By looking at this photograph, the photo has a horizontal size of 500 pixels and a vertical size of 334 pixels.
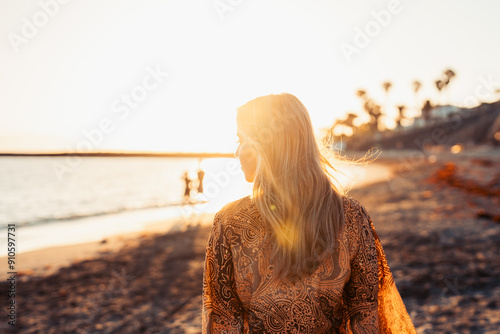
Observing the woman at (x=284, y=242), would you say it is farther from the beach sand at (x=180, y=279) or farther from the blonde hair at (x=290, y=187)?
the beach sand at (x=180, y=279)

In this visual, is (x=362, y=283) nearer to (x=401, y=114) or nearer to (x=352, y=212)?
(x=352, y=212)

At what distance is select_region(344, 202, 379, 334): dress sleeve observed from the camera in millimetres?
1709

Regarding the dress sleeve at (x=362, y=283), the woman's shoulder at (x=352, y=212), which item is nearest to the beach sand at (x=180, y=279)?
the dress sleeve at (x=362, y=283)

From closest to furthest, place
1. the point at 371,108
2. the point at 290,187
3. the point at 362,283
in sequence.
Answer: the point at 290,187 < the point at 362,283 < the point at 371,108

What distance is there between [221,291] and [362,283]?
2.08 feet

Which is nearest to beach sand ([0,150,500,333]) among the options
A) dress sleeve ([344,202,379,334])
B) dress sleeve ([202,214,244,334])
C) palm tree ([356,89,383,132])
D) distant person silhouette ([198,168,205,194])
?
distant person silhouette ([198,168,205,194])

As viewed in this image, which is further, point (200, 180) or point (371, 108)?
point (371, 108)

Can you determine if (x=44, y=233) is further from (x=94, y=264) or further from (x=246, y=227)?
(x=246, y=227)

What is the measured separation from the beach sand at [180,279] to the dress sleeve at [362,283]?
441 centimetres

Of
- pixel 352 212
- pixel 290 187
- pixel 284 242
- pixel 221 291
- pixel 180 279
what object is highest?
pixel 290 187

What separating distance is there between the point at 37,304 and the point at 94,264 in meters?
3.14

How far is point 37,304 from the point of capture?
7.53 metres

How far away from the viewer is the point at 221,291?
169 cm

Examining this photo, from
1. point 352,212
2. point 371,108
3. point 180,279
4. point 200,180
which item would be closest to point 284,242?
point 352,212
